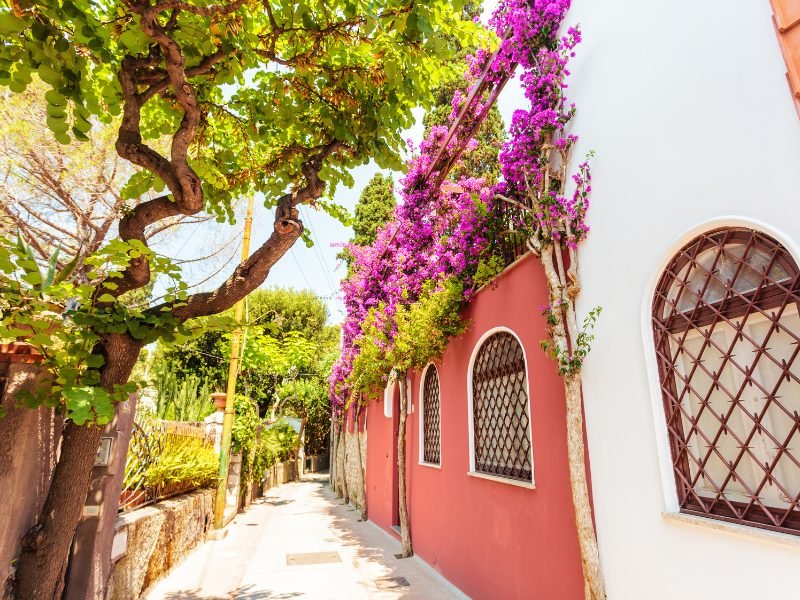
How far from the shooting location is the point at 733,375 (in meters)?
2.55

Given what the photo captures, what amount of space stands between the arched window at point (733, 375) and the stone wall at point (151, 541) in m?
4.81

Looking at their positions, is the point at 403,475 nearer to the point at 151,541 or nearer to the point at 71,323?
the point at 151,541

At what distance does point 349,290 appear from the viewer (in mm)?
11164

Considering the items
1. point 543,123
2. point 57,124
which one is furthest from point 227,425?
point 543,123

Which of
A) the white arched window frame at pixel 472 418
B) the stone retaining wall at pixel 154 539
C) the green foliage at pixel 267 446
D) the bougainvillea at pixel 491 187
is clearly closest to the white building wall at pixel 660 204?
the bougainvillea at pixel 491 187

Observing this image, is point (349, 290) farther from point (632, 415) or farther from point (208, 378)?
point (208, 378)

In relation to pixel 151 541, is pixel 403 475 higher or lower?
higher

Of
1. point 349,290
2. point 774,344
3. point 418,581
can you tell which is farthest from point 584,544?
point 349,290

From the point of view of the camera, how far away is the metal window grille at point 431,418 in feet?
22.6

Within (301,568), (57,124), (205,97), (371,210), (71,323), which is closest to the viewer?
(57,124)

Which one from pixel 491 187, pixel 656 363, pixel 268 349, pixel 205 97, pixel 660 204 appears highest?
pixel 205 97

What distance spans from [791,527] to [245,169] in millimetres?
4651

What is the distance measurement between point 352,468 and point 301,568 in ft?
26.0

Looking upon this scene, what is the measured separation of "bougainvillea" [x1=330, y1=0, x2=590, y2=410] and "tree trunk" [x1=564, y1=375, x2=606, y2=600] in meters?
1.32
